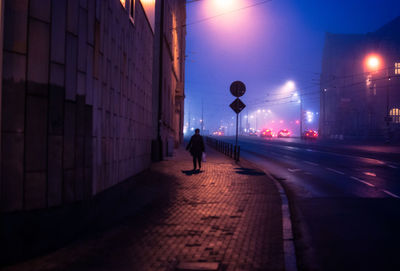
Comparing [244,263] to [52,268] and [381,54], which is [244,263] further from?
[381,54]

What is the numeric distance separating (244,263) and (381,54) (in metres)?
65.2

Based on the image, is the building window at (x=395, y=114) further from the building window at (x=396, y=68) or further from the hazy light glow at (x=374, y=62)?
the hazy light glow at (x=374, y=62)

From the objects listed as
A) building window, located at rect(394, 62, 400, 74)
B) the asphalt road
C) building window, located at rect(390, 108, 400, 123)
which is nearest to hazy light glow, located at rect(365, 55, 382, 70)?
building window, located at rect(394, 62, 400, 74)

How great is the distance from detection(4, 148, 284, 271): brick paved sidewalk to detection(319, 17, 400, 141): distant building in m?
45.0

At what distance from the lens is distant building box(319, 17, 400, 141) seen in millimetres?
57156

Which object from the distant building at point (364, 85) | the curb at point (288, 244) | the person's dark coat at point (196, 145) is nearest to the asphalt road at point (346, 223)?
the curb at point (288, 244)

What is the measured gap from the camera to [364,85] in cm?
6519

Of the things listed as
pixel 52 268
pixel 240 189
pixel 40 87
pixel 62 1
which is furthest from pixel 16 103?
pixel 240 189

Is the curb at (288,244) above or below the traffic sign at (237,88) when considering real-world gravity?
below

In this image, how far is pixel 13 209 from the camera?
4.91 m

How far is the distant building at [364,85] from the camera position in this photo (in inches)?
2250

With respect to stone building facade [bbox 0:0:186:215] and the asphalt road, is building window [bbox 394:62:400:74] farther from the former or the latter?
stone building facade [bbox 0:0:186:215]

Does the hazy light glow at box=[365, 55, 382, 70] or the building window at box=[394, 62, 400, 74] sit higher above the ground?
the hazy light glow at box=[365, 55, 382, 70]

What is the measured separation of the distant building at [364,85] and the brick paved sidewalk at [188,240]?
148 ft
